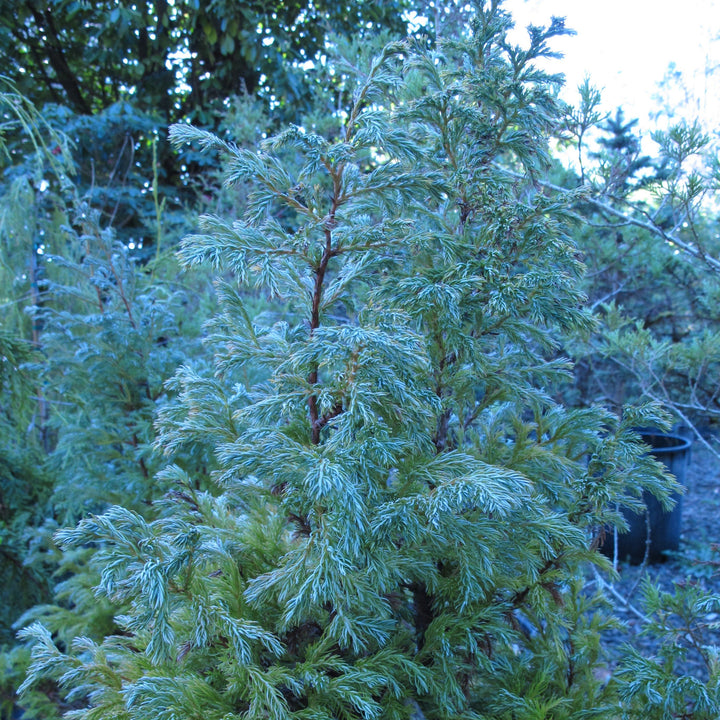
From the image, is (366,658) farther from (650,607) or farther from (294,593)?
(650,607)

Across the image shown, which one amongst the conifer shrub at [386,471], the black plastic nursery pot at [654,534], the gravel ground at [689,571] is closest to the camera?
the conifer shrub at [386,471]

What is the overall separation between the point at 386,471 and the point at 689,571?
11.5 ft

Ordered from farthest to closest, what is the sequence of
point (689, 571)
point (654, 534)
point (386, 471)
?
point (654, 534) → point (689, 571) → point (386, 471)

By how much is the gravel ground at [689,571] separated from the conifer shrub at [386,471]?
139cm

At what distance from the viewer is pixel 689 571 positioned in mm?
3844

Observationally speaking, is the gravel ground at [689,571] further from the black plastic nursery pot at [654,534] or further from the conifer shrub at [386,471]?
the conifer shrub at [386,471]

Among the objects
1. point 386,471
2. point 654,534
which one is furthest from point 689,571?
point 386,471

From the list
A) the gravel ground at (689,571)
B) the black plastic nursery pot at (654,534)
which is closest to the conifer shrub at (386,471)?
the gravel ground at (689,571)

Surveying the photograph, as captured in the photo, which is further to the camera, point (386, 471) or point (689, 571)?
point (689, 571)

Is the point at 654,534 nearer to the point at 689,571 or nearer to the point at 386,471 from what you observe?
the point at 689,571

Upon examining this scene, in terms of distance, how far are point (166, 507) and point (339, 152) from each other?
1.22 metres

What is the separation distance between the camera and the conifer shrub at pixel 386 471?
1.23 m

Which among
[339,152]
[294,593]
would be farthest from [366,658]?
[339,152]

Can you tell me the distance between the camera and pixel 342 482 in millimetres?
1110
